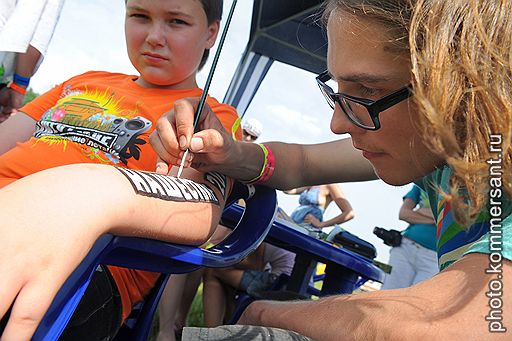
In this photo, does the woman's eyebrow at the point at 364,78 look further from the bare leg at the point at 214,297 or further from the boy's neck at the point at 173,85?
the bare leg at the point at 214,297

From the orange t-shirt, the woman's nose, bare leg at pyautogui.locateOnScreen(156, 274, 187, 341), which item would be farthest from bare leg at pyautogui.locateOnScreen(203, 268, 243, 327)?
the woman's nose

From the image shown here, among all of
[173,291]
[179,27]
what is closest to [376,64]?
[179,27]

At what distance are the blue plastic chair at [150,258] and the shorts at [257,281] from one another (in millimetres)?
892

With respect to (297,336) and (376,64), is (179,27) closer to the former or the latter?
(376,64)

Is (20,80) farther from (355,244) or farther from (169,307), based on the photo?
(355,244)

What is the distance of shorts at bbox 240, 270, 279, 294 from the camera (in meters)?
2.23

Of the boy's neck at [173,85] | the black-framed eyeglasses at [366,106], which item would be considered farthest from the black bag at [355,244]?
the black-framed eyeglasses at [366,106]

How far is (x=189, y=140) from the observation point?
1.10 m

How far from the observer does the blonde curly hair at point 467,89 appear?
626 mm

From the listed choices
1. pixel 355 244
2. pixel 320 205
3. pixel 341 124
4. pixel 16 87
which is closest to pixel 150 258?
pixel 341 124

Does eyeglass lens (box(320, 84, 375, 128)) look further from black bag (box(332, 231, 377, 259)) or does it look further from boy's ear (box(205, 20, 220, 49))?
black bag (box(332, 231, 377, 259))

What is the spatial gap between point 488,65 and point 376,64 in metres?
0.23

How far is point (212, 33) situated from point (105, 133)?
524 millimetres

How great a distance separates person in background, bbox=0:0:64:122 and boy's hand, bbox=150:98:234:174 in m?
1.11
